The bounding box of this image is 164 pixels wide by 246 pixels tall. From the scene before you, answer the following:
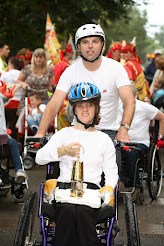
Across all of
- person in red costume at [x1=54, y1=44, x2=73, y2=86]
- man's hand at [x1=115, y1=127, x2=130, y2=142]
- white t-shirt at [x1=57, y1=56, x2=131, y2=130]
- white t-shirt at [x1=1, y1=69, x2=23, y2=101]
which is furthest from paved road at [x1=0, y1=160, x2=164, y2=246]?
white t-shirt at [x1=1, y1=69, x2=23, y2=101]

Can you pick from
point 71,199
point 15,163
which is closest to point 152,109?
point 15,163

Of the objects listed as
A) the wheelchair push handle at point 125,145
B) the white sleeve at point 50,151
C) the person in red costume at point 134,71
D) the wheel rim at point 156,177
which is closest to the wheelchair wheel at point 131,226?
the wheelchair push handle at point 125,145

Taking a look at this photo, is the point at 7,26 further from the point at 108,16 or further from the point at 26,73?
the point at 26,73

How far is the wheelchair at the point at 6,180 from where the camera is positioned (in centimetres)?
928

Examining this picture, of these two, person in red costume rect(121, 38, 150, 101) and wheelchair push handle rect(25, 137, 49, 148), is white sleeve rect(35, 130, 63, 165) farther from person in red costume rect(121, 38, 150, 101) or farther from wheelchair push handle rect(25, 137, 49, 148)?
person in red costume rect(121, 38, 150, 101)

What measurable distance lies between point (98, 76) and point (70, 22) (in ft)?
64.1

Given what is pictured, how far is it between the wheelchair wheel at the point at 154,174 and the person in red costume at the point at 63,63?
374 cm

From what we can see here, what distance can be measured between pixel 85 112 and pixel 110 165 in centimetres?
49

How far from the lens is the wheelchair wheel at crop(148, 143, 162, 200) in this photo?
9750 mm

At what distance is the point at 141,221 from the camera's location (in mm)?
8578

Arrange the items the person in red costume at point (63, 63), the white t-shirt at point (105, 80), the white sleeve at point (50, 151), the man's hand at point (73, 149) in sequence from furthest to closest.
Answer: the person in red costume at point (63, 63) → the white t-shirt at point (105, 80) → the white sleeve at point (50, 151) → the man's hand at point (73, 149)

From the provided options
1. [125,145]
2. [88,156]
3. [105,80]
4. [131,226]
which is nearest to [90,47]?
[105,80]

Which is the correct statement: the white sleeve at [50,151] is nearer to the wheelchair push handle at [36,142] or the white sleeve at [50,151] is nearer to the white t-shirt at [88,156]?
the white t-shirt at [88,156]

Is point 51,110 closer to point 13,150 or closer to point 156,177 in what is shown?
point 13,150
